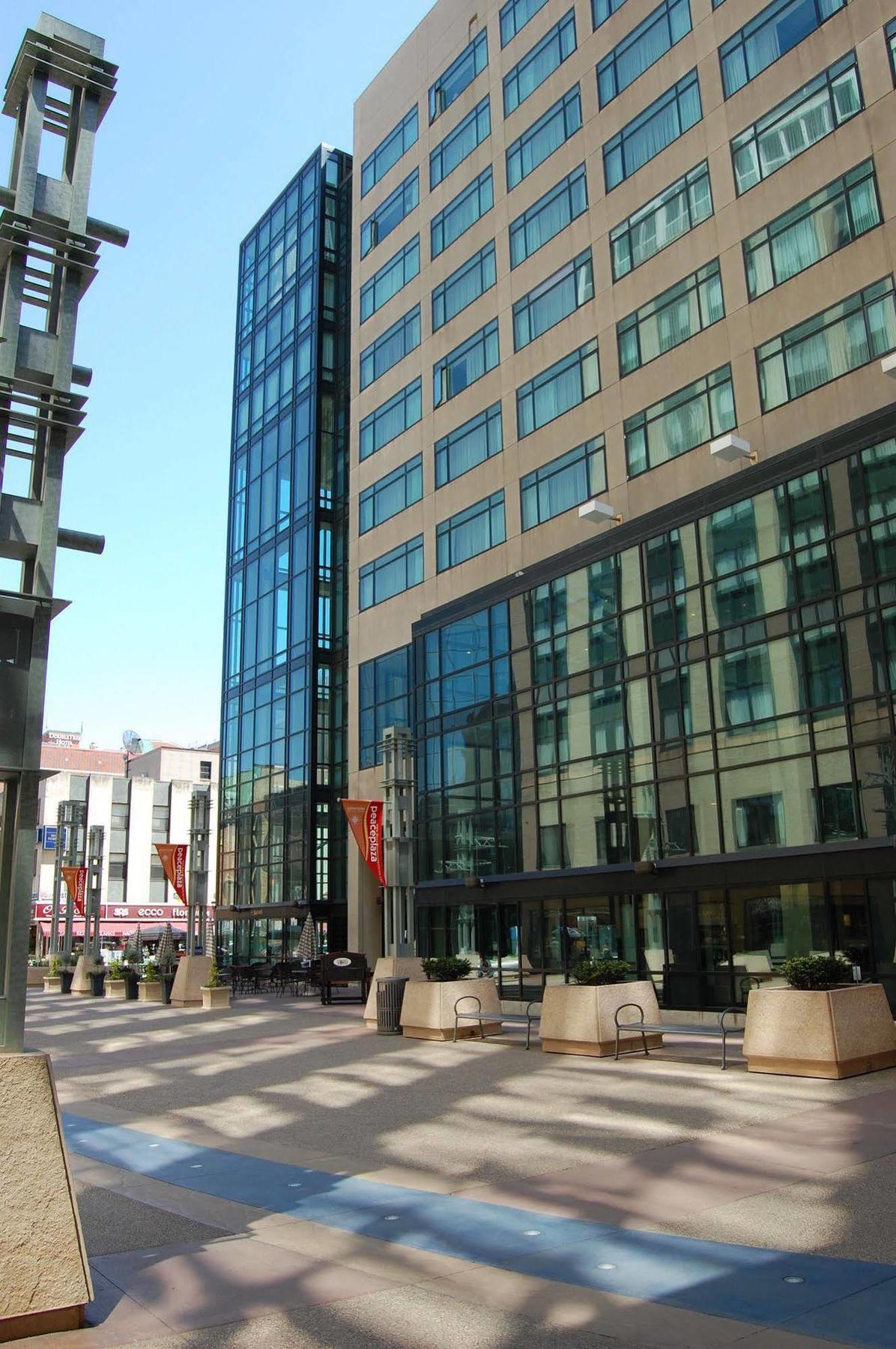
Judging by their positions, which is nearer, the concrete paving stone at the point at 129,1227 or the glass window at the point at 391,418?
the concrete paving stone at the point at 129,1227

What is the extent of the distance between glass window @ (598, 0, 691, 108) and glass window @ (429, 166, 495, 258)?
5.54m

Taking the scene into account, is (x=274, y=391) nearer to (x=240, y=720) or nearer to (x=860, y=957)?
(x=240, y=720)

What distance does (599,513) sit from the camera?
2600cm

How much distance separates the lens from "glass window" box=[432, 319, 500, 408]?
32.4 m

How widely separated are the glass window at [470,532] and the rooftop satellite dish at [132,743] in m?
82.2

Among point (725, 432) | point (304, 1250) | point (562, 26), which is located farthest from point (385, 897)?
point (562, 26)

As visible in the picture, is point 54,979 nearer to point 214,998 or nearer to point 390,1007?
point 214,998

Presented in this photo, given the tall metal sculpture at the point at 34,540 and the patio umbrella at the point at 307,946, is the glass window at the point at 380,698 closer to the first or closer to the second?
the patio umbrella at the point at 307,946

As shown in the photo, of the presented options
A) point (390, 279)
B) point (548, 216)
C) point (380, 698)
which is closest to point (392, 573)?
point (380, 698)

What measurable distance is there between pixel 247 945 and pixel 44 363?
4585cm

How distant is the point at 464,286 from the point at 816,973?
2665 centimetres

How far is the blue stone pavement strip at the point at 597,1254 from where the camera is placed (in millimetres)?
5500

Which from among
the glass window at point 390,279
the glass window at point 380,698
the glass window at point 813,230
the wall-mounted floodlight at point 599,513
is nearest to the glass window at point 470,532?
the glass window at point 380,698

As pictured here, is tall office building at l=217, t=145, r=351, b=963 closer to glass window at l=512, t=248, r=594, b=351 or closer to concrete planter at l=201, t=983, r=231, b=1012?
concrete planter at l=201, t=983, r=231, b=1012
